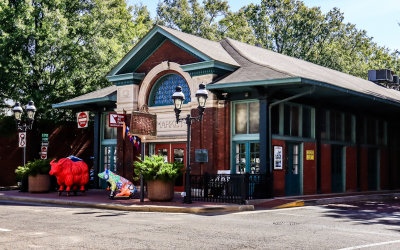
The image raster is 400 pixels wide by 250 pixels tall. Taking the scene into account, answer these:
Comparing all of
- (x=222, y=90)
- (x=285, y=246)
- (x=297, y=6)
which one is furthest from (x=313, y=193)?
(x=297, y=6)

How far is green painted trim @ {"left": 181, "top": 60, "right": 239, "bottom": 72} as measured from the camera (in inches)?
749

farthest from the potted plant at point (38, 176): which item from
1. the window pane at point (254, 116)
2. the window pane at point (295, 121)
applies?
the window pane at point (295, 121)

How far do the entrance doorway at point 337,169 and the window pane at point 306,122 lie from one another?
6.99ft

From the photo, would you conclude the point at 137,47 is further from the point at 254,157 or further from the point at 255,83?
the point at 254,157

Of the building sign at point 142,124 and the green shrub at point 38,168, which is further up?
the building sign at point 142,124

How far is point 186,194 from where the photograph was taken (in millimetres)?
16219

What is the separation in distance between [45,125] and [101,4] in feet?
25.2

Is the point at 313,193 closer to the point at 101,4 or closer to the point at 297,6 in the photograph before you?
the point at 101,4

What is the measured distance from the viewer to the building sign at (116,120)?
69.8 feet

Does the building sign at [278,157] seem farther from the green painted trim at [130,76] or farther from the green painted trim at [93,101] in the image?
the green painted trim at [93,101]

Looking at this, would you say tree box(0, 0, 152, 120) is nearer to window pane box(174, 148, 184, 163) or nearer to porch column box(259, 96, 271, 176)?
window pane box(174, 148, 184, 163)

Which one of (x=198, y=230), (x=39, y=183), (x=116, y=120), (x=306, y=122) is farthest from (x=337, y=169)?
(x=198, y=230)

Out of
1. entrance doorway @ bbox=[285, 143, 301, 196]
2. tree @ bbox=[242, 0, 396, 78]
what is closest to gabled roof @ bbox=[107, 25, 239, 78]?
entrance doorway @ bbox=[285, 143, 301, 196]

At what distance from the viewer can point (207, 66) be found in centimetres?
1914
